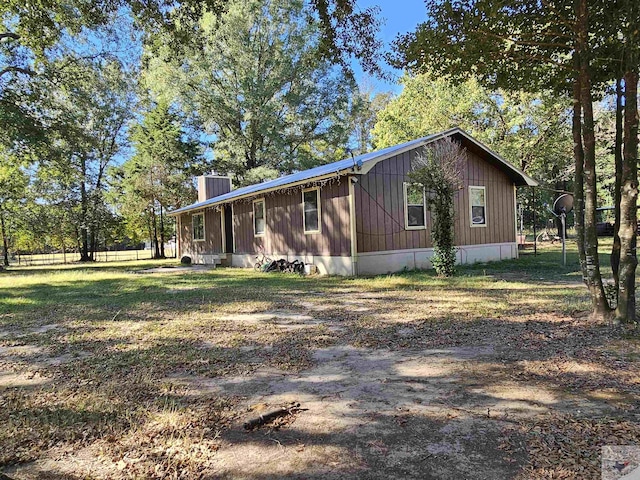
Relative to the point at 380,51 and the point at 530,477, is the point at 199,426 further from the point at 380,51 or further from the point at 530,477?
the point at 380,51

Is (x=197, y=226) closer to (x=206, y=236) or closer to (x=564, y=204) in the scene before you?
(x=206, y=236)

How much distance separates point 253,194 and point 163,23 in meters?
6.90

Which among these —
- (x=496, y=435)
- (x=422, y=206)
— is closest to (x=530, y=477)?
(x=496, y=435)

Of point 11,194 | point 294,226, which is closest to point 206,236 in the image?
point 294,226

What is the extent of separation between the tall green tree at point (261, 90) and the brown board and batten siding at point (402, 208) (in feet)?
41.1

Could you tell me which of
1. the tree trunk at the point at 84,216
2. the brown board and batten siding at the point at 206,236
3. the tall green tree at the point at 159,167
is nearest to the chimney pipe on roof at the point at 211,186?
the brown board and batten siding at the point at 206,236

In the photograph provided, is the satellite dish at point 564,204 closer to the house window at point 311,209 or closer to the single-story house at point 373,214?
the single-story house at point 373,214

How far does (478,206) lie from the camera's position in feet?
42.3

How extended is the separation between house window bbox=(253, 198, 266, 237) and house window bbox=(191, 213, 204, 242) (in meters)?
4.74

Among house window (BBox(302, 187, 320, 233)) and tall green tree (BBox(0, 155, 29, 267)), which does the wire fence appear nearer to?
tall green tree (BBox(0, 155, 29, 267))

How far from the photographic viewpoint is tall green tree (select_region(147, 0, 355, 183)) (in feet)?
75.5

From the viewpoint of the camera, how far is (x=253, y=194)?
13141 millimetres

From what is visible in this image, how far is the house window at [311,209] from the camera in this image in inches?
445

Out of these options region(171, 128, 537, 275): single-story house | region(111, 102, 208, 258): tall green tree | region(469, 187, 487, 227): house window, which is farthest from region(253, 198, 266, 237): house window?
region(111, 102, 208, 258): tall green tree
